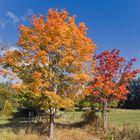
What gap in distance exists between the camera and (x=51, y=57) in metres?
14.6

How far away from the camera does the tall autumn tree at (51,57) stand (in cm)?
1376

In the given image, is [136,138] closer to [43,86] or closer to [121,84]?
[121,84]

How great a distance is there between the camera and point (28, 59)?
14094 millimetres

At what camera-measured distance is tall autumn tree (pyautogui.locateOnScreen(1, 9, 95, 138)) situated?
13.8m

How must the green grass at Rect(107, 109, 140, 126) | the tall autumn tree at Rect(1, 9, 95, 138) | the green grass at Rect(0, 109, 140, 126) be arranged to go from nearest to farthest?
the tall autumn tree at Rect(1, 9, 95, 138), the green grass at Rect(107, 109, 140, 126), the green grass at Rect(0, 109, 140, 126)

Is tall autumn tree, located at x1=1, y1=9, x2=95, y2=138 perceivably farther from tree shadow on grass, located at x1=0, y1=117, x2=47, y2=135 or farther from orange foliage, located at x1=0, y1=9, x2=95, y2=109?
tree shadow on grass, located at x1=0, y1=117, x2=47, y2=135

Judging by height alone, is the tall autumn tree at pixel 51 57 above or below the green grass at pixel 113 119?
above

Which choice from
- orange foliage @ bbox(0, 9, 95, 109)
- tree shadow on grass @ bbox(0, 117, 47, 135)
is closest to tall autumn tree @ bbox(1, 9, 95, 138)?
orange foliage @ bbox(0, 9, 95, 109)

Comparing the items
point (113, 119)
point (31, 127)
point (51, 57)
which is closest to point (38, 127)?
point (31, 127)

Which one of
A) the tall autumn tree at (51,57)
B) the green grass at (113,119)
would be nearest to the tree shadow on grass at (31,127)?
the tall autumn tree at (51,57)

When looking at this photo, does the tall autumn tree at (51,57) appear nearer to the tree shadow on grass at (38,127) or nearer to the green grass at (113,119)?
the tree shadow on grass at (38,127)

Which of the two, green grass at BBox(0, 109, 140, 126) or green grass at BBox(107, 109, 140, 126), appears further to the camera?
green grass at BBox(0, 109, 140, 126)

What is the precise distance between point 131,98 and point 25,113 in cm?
3878

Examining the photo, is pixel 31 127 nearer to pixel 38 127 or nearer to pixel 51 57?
pixel 38 127
